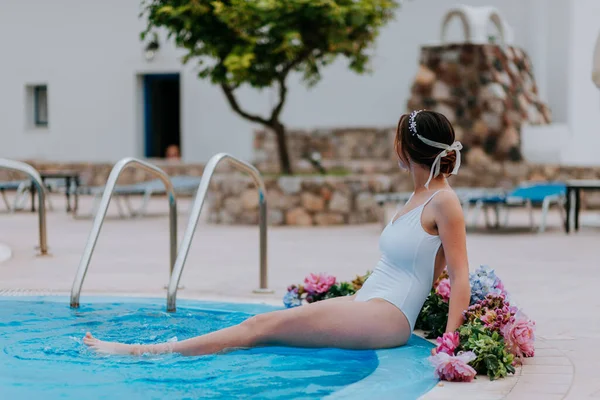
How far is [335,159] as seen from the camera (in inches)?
771

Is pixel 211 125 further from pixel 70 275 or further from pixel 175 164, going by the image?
pixel 70 275

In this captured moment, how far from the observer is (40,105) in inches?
944

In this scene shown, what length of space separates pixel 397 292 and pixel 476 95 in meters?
13.2

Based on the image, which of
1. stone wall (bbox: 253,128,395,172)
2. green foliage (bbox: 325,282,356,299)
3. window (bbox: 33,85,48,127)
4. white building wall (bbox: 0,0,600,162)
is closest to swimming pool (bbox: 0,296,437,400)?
green foliage (bbox: 325,282,356,299)

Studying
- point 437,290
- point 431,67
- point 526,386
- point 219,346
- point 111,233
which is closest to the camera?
point 526,386

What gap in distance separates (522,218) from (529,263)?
6.32 m

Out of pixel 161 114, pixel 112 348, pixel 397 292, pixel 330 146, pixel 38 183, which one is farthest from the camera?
pixel 161 114

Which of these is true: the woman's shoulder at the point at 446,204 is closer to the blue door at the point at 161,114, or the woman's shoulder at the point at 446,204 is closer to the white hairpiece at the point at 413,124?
the white hairpiece at the point at 413,124

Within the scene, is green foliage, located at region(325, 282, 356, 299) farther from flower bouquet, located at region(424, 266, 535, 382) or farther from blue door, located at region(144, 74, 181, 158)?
blue door, located at region(144, 74, 181, 158)

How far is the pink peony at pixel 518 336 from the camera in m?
4.14

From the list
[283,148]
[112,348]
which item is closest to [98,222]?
[112,348]

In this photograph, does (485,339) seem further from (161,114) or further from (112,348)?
(161,114)

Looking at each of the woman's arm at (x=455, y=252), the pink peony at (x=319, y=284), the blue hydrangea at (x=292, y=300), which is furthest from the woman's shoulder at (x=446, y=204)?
the blue hydrangea at (x=292, y=300)

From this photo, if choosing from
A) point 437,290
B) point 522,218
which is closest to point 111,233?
point 522,218
